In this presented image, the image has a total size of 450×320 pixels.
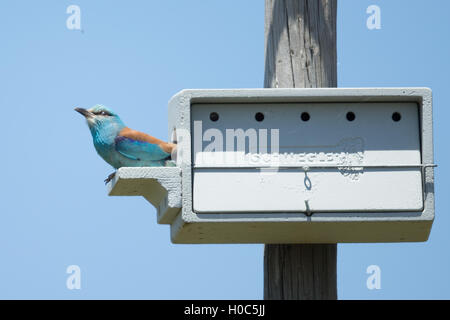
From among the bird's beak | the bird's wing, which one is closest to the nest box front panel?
the bird's wing

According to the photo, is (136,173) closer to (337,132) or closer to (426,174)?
(337,132)

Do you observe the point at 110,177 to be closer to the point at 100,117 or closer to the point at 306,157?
the point at 100,117

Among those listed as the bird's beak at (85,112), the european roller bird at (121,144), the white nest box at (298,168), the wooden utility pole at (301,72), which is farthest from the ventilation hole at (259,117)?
the bird's beak at (85,112)

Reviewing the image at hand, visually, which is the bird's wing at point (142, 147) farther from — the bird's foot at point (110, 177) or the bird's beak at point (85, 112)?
the bird's beak at point (85, 112)

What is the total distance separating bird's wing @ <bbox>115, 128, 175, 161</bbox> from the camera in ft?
23.6

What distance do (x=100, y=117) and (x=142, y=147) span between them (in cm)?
38

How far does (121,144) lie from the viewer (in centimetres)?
723

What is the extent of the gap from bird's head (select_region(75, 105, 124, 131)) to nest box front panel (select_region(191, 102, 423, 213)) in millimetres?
821

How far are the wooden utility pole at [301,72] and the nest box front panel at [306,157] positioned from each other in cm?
36

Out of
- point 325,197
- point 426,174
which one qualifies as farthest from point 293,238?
point 426,174

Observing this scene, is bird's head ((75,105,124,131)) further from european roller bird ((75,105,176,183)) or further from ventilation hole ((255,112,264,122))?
ventilation hole ((255,112,264,122))

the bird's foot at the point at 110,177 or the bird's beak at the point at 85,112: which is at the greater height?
the bird's beak at the point at 85,112

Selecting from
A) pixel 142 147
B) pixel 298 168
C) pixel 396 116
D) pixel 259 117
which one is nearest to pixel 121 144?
pixel 142 147

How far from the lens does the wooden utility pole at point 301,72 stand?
6.95 m
